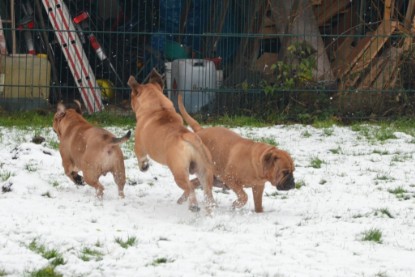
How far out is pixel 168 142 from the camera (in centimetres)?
775

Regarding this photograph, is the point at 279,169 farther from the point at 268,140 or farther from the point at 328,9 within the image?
the point at 328,9

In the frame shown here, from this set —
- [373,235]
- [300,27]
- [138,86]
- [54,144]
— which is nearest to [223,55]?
[300,27]

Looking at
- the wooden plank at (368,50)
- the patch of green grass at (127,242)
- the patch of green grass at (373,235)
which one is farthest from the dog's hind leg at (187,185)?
the wooden plank at (368,50)

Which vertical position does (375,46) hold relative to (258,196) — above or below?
above

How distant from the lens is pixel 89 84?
13.6 metres

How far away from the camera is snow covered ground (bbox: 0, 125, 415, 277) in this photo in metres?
6.13

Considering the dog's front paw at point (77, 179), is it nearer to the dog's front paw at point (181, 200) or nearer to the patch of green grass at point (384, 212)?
the dog's front paw at point (181, 200)

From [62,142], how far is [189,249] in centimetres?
250

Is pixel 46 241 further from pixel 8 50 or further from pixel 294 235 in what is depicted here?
pixel 8 50

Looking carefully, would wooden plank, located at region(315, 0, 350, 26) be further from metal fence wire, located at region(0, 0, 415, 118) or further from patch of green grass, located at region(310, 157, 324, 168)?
patch of green grass, located at region(310, 157, 324, 168)

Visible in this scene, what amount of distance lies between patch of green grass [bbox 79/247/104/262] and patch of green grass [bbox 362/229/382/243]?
186 centimetres

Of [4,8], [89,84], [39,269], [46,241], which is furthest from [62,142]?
[4,8]

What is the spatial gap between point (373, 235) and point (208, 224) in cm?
118

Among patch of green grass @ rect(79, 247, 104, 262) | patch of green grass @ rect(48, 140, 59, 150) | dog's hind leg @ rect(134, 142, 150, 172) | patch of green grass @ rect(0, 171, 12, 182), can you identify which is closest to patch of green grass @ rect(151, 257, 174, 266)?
patch of green grass @ rect(79, 247, 104, 262)
